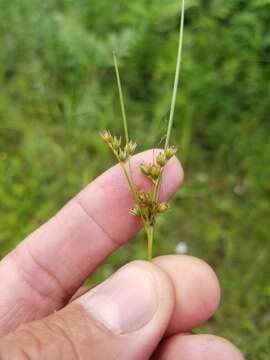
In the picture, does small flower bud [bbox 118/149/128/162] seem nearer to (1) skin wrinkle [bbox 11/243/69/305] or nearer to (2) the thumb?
(2) the thumb

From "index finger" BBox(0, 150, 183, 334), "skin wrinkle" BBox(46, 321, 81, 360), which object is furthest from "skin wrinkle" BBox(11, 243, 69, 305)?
"skin wrinkle" BBox(46, 321, 81, 360)

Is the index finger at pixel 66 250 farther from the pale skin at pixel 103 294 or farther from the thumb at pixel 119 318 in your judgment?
the thumb at pixel 119 318

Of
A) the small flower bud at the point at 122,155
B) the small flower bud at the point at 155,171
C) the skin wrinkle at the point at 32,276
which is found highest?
the small flower bud at the point at 122,155

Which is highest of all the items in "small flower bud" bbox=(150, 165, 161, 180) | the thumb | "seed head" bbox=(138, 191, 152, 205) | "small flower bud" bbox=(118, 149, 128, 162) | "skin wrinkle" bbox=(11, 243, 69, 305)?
"small flower bud" bbox=(118, 149, 128, 162)

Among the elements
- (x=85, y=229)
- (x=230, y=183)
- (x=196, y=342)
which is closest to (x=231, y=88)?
(x=230, y=183)

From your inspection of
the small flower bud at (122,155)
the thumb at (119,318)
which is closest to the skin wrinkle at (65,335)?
the thumb at (119,318)

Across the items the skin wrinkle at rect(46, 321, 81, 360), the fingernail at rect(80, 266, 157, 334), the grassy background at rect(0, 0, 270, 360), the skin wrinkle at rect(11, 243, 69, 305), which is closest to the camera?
the skin wrinkle at rect(46, 321, 81, 360)
